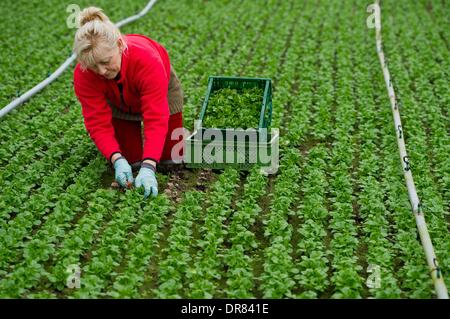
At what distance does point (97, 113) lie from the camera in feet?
19.7

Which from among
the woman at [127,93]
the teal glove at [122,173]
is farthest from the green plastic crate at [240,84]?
the teal glove at [122,173]

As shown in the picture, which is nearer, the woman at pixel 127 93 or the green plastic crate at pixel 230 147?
the woman at pixel 127 93

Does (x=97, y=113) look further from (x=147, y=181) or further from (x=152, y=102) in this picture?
(x=147, y=181)

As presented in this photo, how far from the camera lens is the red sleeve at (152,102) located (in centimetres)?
583

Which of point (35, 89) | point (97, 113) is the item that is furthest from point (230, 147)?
point (35, 89)

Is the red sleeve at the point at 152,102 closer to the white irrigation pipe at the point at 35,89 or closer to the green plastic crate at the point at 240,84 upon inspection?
the green plastic crate at the point at 240,84

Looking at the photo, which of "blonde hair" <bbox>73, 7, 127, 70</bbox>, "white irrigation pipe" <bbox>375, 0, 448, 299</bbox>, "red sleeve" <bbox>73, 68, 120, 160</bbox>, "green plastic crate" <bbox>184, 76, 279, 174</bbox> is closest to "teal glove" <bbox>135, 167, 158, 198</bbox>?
"red sleeve" <bbox>73, 68, 120, 160</bbox>

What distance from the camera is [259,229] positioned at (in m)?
5.65

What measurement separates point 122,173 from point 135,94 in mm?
776

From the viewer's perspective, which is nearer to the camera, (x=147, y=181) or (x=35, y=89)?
(x=147, y=181)

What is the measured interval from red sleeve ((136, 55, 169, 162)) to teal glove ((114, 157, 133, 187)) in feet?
0.71

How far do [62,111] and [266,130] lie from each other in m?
3.10

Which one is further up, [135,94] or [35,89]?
[35,89]
